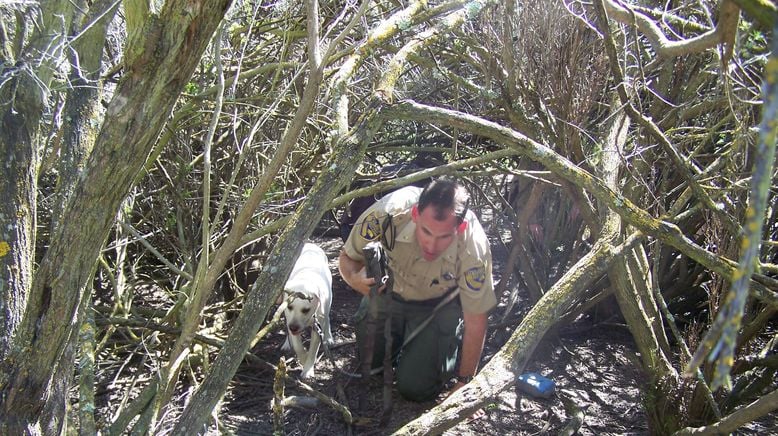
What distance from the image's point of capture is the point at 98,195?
2055mm

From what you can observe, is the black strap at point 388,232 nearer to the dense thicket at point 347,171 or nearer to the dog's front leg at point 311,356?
the dense thicket at point 347,171

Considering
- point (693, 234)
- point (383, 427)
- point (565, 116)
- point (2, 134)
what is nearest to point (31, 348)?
point (2, 134)

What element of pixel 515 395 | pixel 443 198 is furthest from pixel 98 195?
pixel 515 395

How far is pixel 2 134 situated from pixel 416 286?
2762mm

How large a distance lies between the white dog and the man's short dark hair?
0.98 metres

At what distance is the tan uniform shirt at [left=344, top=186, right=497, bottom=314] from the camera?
13.8 feet

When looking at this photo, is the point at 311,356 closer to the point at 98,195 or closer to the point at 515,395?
the point at 515,395

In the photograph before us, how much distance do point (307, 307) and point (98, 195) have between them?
257 cm

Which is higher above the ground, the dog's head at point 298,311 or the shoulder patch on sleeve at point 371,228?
the shoulder patch on sleeve at point 371,228

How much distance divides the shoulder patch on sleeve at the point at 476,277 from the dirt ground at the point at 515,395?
690 mm

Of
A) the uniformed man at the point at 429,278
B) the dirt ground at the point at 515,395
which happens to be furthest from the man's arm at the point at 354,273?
the dirt ground at the point at 515,395

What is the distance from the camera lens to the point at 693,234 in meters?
4.68

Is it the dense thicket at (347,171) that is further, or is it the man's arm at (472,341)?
the man's arm at (472,341)

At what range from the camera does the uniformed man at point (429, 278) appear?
→ 3.96 metres
